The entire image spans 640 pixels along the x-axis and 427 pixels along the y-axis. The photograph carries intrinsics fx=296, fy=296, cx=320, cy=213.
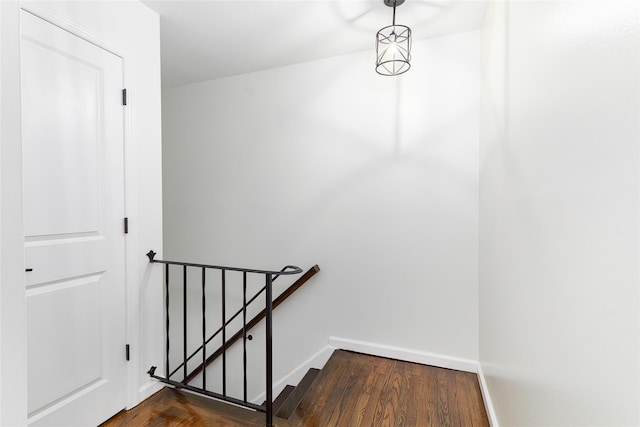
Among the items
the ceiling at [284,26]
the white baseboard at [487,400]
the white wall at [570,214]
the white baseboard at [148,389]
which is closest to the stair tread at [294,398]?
the white baseboard at [148,389]

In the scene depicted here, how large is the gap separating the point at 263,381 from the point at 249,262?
43.4 inches

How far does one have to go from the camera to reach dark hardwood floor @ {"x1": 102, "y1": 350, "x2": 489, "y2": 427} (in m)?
1.63

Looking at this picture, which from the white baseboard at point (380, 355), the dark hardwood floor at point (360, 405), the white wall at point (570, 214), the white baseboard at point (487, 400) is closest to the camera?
the white wall at point (570, 214)

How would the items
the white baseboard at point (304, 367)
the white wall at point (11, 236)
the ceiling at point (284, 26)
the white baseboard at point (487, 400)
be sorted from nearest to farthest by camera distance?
the white wall at point (11, 236), the white baseboard at point (487, 400), the ceiling at point (284, 26), the white baseboard at point (304, 367)

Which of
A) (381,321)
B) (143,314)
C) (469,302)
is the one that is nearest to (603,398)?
(469,302)

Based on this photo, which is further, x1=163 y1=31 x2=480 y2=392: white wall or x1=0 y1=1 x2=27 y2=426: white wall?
x1=163 y1=31 x2=480 y2=392: white wall

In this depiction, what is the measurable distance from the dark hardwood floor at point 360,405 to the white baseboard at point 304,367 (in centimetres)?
34

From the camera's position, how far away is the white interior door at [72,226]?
1.37 m

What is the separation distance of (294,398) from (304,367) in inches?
20.5

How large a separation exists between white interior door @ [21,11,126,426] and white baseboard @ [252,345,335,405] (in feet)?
4.13

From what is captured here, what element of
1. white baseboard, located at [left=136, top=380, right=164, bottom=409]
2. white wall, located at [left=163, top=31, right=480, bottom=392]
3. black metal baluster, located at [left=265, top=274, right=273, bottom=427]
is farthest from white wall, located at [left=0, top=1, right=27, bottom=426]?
white wall, located at [left=163, top=31, right=480, bottom=392]

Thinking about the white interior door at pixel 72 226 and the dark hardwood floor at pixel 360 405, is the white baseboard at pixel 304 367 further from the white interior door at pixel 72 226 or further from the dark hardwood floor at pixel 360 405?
the white interior door at pixel 72 226

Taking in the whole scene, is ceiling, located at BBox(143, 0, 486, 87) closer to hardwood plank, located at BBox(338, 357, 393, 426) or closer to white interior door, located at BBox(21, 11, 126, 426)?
white interior door, located at BBox(21, 11, 126, 426)

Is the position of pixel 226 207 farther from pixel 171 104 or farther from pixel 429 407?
pixel 429 407
